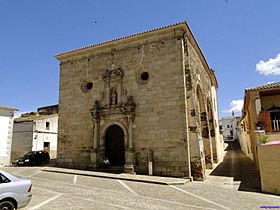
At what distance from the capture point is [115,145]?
11.9 meters

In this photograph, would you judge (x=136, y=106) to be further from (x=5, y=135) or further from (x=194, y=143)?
(x=5, y=135)

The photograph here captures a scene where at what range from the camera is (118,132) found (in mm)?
11891

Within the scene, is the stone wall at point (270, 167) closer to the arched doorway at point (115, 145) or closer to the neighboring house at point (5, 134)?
the arched doorway at point (115, 145)

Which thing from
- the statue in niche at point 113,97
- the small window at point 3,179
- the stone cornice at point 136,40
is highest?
the stone cornice at point 136,40

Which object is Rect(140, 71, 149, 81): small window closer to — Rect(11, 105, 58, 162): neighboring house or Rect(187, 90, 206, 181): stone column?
Rect(187, 90, 206, 181): stone column

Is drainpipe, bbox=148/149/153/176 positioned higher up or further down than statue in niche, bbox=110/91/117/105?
further down

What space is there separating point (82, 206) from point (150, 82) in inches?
277

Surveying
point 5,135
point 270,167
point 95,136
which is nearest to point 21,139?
point 5,135

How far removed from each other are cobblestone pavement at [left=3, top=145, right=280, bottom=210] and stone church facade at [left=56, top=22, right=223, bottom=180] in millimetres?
1946

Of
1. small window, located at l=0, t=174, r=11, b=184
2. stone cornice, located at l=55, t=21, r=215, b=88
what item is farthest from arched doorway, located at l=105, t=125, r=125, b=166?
small window, located at l=0, t=174, r=11, b=184

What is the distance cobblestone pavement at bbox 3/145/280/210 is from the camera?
18.1 feet

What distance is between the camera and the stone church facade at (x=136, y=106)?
1009cm

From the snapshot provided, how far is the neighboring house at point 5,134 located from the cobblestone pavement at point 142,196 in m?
8.86

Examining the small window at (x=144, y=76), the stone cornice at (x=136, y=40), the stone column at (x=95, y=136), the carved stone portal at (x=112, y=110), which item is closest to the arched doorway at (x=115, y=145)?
the carved stone portal at (x=112, y=110)
